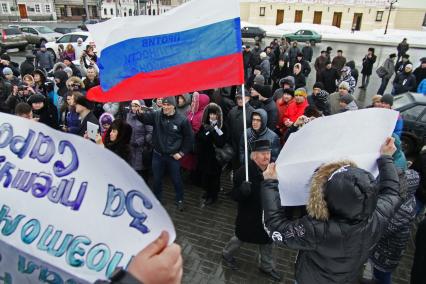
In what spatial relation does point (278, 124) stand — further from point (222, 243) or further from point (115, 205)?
point (115, 205)

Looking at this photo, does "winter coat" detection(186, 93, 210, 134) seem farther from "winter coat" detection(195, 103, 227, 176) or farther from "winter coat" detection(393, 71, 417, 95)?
"winter coat" detection(393, 71, 417, 95)

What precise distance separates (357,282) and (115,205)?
3608mm

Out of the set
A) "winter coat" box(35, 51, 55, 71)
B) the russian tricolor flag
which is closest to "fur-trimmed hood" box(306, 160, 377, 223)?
the russian tricolor flag

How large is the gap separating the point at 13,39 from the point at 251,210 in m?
24.0

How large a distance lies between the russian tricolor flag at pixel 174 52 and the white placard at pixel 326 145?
1.28 meters

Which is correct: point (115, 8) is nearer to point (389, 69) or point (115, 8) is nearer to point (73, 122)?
point (389, 69)

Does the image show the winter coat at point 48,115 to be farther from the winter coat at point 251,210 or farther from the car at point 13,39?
the car at point 13,39

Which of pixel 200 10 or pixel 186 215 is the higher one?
pixel 200 10

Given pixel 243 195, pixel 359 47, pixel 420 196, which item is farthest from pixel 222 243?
pixel 359 47

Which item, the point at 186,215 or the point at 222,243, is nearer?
the point at 222,243

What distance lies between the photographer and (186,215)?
535 cm

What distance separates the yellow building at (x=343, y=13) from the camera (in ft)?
143

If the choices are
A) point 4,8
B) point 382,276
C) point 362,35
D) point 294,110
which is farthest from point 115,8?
point 382,276

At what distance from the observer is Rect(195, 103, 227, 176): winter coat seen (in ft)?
17.4
